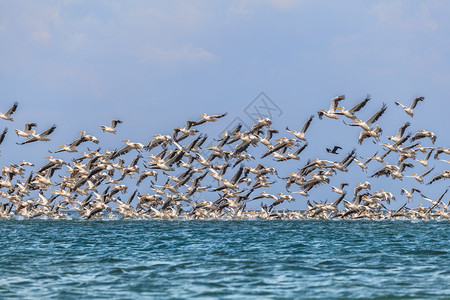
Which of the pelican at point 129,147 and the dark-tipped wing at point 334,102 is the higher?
the dark-tipped wing at point 334,102

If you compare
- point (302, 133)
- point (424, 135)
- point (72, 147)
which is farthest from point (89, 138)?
point (424, 135)

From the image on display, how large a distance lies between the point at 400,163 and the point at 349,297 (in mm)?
32915

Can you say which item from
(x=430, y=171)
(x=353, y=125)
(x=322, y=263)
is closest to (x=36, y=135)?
(x=353, y=125)

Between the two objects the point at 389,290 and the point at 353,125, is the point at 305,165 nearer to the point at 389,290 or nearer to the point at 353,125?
the point at 353,125

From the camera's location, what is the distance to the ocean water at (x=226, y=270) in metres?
19.5

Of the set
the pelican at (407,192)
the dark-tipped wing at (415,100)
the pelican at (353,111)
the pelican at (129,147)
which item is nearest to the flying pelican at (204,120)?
the pelican at (129,147)

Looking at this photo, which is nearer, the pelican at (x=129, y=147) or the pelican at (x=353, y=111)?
the pelican at (x=353, y=111)

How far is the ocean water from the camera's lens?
19.5 m

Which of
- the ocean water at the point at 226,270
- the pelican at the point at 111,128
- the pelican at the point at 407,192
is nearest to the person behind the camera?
the ocean water at the point at 226,270

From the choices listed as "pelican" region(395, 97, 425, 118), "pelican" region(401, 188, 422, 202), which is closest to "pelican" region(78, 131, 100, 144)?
"pelican" region(395, 97, 425, 118)

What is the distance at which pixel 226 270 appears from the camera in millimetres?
24328

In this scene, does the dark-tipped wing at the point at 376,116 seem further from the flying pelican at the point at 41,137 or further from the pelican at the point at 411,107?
the flying pelican at the point at 41,137

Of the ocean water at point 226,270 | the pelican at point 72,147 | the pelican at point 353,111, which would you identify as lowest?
the ocean water at point 226,270

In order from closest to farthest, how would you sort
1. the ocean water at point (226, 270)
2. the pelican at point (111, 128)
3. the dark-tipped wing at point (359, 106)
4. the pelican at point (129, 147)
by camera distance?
the ocean water at point (226, 270)
the dark-tipped wing at point (359, 106)
the pelican at point (129, 147)
the pelican at point (111, 128)
